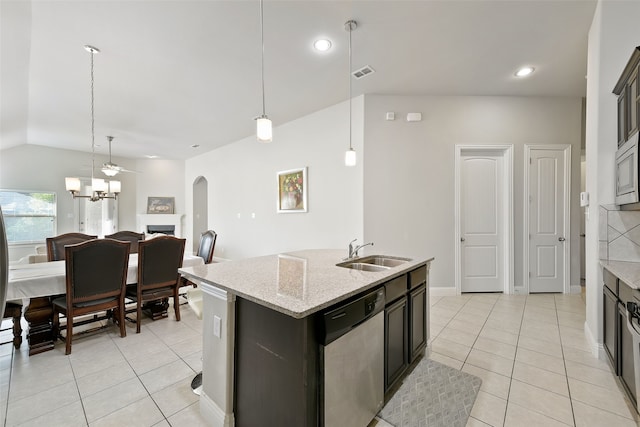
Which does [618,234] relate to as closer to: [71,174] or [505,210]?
[505,210]

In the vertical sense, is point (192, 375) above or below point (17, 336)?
below

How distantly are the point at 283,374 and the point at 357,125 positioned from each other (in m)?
3.53

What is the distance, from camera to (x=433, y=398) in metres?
1.87

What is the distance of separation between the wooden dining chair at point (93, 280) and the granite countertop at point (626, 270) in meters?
3.99

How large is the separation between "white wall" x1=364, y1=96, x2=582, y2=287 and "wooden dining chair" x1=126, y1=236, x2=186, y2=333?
2.52 metres

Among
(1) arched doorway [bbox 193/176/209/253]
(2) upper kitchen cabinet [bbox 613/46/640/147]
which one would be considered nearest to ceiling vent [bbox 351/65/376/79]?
(2) upper kitchen cabinet [bbox 613/46/640/147]

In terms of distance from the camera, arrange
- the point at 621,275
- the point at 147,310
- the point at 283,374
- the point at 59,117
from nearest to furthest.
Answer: the point at 283,374 → the point at 621,275 → the point at 147,310 → the point at 59,117

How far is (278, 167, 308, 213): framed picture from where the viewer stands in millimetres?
4792

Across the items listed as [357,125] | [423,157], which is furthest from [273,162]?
[423,157]

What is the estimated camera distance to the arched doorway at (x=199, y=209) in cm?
824

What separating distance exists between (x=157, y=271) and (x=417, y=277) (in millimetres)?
2745

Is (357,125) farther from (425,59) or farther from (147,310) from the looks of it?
(147,310)

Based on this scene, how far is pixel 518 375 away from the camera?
2137 millimetres

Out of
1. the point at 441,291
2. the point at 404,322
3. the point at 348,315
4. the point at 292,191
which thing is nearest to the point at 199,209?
the point at 292,191
